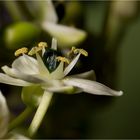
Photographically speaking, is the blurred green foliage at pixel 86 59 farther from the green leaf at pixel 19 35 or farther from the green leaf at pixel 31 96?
the green leaf at pixel 31 96

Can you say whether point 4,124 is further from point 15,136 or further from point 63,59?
point 63,59

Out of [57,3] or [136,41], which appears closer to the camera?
[57,3]

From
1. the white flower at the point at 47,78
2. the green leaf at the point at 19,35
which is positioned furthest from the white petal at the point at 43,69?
the green leaf at the point at 19,35

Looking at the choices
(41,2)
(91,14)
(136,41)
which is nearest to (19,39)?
(41,2)

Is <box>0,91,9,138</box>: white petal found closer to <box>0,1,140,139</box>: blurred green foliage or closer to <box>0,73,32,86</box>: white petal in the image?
<box>0,73,32,86</box>: white petal

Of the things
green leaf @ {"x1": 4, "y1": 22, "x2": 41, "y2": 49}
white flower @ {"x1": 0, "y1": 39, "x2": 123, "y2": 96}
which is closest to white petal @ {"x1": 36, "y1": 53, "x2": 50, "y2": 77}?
white flower @ {"x1": 0, "y1": 39, "x2": 123, "y2": 96}

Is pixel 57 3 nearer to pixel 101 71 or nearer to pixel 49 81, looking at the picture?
pixel 101 71

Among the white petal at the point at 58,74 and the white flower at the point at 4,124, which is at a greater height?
the white petal at the point at 58,74
